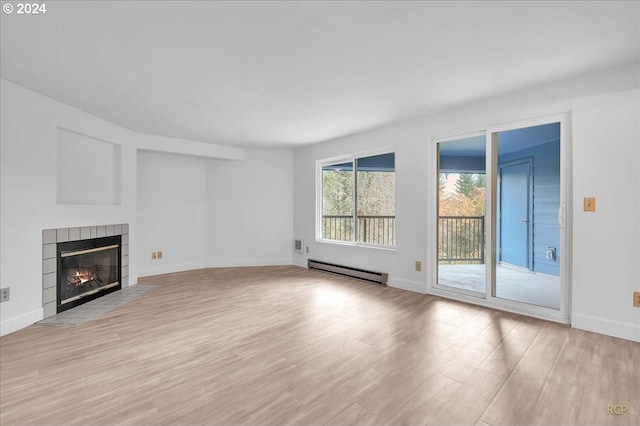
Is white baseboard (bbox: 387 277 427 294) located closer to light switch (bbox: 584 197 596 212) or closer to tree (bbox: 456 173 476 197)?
light switch (bbox: 584 197 596 212)

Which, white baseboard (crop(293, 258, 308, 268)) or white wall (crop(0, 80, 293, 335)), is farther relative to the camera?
white baseboard (crop(293, 258, 308, 268))

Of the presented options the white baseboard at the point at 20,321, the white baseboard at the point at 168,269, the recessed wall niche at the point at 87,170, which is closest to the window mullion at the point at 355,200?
the white baseboard at the point at 168,269

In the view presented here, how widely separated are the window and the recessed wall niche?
10.6 feet

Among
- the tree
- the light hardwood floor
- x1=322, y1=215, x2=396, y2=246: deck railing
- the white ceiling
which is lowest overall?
the light hardwood floor

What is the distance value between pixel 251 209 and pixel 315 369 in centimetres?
422

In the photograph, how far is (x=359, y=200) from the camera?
17.0ft

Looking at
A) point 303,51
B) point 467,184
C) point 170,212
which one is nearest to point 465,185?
point 467,184

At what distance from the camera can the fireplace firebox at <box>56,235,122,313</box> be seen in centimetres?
335

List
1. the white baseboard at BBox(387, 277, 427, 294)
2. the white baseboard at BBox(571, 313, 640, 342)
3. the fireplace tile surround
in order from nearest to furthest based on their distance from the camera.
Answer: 1. the white baseboard at BBox(571, 313, 640, 342)
2. the fireplace tile surround
3. the white baseboard at BBox(387, 277, 427, 294)

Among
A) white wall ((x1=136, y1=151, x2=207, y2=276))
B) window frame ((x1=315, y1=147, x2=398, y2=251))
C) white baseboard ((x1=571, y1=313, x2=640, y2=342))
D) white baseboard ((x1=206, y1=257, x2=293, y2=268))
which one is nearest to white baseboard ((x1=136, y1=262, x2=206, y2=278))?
white wall ((x1=136, y1=151, x2=207, y2=276))

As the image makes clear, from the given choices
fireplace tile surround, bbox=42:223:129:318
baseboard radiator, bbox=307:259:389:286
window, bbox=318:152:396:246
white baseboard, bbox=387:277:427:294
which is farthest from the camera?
window, bbox=318:152:396:246

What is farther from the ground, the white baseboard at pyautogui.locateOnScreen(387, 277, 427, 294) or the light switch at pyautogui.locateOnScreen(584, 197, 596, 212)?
the light switch at pyautogui.locateOnScreen(584, 197, 596, 212)

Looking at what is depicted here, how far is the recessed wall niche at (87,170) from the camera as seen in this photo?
3.57 m

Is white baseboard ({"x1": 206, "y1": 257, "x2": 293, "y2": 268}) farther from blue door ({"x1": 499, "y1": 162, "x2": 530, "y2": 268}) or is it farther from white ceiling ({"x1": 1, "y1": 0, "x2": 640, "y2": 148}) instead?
blue door ({"x1": 499, "y1": 162, "x2": 530, "y2": 268})
